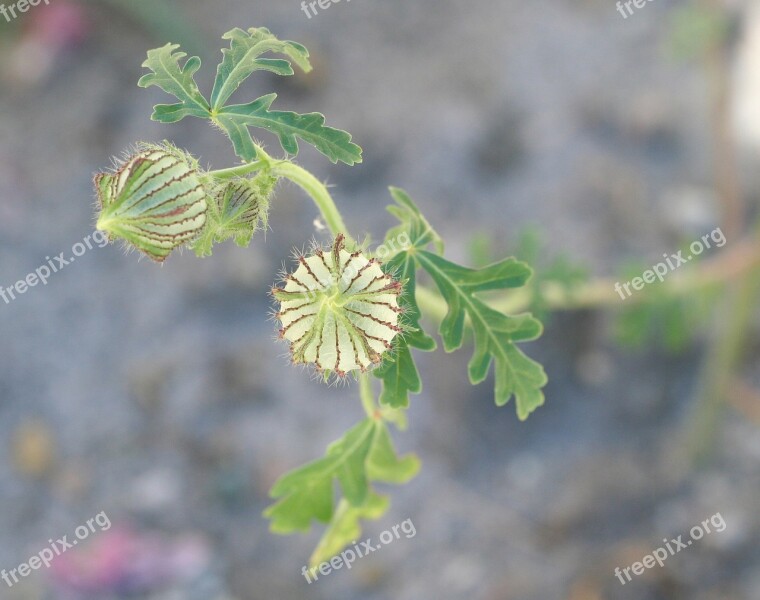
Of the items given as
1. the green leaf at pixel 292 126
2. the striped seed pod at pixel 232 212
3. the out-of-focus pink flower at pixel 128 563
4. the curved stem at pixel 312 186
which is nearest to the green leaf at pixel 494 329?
the curved stem at pixel 312 186

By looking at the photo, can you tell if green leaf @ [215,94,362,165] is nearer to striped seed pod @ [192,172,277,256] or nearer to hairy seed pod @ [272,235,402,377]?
striped seed pod @ [192,172,277,256]

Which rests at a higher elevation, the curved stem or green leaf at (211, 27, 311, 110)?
green leaf at (211, 27, 311, 110)

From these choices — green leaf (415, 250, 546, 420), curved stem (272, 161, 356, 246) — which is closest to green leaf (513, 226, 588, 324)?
green leaf (415, 250, 546, 420)

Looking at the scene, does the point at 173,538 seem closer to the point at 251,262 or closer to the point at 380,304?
the point at 251,262

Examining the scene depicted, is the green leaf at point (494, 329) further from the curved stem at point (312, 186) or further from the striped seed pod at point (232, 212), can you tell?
the striped seed pod at point (232, 212)

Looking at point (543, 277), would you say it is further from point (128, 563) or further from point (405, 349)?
point (128, 563)

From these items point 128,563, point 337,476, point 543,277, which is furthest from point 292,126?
point 128,563
